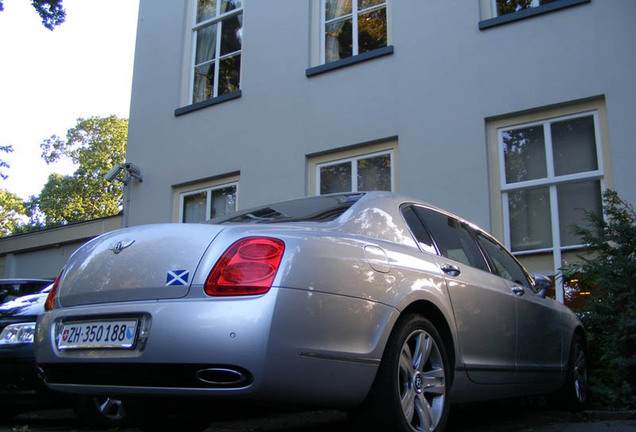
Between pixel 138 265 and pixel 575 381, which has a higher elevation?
pixel 138 265

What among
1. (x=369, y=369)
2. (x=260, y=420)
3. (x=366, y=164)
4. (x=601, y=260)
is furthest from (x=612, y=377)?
(x=366, y=164)

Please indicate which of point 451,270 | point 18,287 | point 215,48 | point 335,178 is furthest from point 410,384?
point 215,48

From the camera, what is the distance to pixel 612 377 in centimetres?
555

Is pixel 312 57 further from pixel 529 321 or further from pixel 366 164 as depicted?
pixel 529 321

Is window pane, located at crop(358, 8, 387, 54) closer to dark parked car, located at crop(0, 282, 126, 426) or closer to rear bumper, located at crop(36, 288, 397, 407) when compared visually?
dark parked car, located at crop(0, 282, 126, 426)

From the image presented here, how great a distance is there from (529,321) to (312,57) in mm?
6278

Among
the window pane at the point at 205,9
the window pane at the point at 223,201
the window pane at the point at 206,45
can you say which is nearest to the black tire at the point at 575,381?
the window pane at the point at 223,201

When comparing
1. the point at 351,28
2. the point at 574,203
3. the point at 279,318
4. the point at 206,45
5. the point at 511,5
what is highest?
the point at 206,45

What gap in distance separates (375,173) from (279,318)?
6.37 metres

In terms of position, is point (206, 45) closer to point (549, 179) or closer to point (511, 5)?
point (511, 5)

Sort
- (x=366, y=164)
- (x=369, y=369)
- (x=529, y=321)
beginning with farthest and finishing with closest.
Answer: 1. (x=366, y=164)
2. (x=529, y=321)
3. (x=369, y=369)

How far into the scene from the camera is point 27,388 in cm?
496

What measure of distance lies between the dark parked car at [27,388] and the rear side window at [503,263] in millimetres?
2959

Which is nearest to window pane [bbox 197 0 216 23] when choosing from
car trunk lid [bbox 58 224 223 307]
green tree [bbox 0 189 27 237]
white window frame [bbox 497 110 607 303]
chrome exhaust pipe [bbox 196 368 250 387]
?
white window frame [bbox 497 110 607 303]
